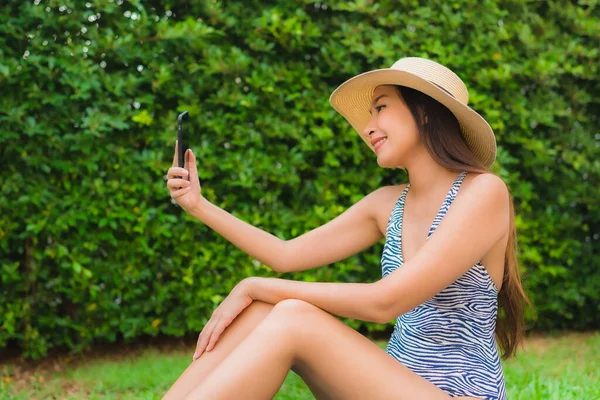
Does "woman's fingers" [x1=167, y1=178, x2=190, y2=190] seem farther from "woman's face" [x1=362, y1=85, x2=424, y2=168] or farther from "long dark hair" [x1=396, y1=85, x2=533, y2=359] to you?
"long dark hair" [x1=396, y1=85, x2=533, y2=359]

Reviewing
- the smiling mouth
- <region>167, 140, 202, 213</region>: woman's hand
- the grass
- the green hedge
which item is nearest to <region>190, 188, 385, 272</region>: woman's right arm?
<region>167, 140, 202, 213</region>: woman's hand

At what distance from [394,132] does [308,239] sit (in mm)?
597

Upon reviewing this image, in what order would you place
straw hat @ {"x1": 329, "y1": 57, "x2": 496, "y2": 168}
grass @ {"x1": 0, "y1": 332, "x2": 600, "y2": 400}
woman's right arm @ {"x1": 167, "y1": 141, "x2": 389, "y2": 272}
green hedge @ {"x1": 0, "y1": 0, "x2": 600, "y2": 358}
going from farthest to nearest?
green hedge @ {"x1": 0, "y1": 0, "x2": 600, "y2": 358}, grass @ {"x1": 0, "y1": 332, "x2": 600, "y2": 400}, woman's right arm @ {"x1": 167, "y1": 141, "x2": 389, "y2": 272}, straw hat @ {"x1": 329, "y1": 57, "x2": 496, "y2": 168}

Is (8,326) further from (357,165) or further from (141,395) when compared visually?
(357,165)

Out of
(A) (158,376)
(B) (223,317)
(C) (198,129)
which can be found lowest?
(A) (158,376)

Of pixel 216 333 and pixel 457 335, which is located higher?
pixel 216 333

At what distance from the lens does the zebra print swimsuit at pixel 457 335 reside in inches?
103

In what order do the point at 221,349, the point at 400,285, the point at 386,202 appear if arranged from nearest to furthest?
the point at 400,285, the point at 221,349, the point at 386,202

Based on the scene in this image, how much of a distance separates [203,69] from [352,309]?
2484mm

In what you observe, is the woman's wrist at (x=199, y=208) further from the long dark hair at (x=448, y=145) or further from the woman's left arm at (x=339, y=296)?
the long dark hair at (x=448, y=145)

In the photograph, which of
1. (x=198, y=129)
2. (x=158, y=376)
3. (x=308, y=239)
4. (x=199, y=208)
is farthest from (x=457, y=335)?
(x=198, y=129)

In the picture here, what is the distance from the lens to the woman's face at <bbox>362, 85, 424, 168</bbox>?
275cm

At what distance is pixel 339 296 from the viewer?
2.43 metres

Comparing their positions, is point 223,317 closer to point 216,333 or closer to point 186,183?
point 216,333
